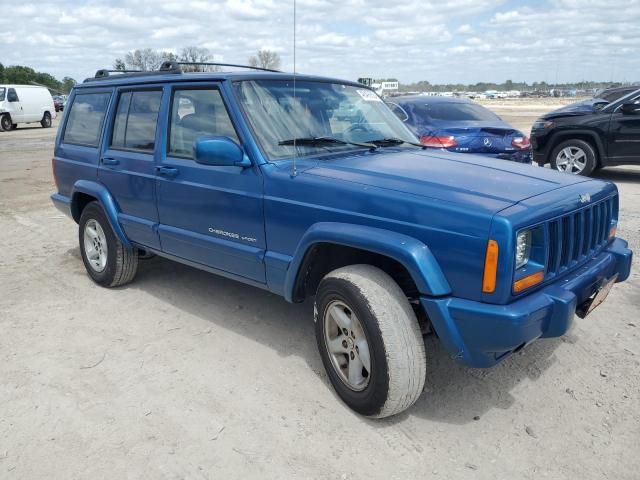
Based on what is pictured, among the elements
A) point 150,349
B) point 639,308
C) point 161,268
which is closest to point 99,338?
point 150,349

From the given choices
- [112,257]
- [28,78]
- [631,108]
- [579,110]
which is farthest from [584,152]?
[28,78]

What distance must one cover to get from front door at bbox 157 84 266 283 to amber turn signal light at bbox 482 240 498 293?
144 cm

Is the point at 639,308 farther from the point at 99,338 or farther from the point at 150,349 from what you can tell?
the point at 99,338

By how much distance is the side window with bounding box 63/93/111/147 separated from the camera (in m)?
4.82

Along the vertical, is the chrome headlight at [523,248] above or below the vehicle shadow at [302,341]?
above

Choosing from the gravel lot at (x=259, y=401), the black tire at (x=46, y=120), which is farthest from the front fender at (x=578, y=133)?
the black tire at (x=46, y=120)

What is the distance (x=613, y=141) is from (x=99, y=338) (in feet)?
28.3

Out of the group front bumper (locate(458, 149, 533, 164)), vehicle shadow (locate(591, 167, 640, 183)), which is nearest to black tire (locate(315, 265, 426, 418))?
front bumper (locate(458, 149, 533, 164))

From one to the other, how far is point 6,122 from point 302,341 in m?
26.3

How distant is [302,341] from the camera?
3891mm

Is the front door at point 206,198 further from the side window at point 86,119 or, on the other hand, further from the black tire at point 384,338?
the side window at point 86,119

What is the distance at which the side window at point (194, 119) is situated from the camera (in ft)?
11.9

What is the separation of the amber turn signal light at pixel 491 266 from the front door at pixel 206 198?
4.72ft

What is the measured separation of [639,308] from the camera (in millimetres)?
4312
